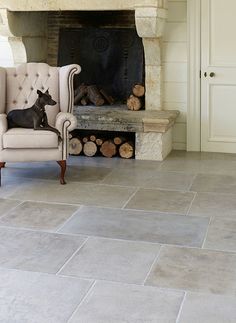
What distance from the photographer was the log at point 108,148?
596 cm

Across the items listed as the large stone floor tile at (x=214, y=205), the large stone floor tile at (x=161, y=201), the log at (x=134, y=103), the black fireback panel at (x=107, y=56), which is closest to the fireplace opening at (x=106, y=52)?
the black fireback panel at (x=107, y=56)

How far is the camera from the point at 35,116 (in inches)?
195

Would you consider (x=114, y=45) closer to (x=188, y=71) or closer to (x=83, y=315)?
(x=188, y=71)

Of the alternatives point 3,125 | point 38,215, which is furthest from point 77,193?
point 3,125

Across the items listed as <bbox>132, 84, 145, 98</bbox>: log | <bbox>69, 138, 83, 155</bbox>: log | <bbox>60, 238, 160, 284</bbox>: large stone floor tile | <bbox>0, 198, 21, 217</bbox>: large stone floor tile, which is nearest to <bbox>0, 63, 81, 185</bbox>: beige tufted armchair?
<bbox>0, 198, 21, 217</bbox>: large stone floor tile

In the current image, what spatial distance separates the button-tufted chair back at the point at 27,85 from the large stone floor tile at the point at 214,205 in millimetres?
1727

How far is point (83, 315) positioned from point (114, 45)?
4337 millimetres

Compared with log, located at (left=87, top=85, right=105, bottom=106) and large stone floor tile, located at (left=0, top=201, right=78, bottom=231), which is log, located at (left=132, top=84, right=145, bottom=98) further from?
large stone floor tile, located at (left=0, top=201, right=78, bottom=231)

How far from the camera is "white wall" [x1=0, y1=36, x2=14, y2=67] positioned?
6625mm

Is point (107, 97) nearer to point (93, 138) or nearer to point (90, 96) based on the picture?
point (90, 96)

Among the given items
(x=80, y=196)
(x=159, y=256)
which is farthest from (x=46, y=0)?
(x=159, y=256)

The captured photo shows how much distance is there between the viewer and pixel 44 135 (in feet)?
15.9

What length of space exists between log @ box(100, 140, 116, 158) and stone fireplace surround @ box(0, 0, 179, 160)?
0.27 metres

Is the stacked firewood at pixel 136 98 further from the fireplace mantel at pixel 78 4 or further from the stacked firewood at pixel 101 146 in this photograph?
the fireplace mantel at pixel 78 4
